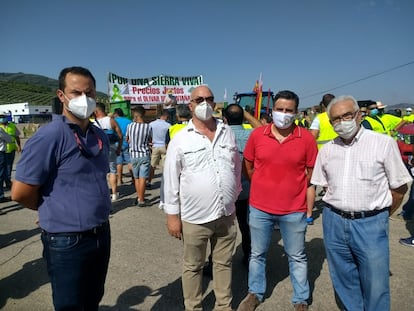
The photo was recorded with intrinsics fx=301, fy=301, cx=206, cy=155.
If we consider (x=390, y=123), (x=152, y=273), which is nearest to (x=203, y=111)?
(x=152, y=273)

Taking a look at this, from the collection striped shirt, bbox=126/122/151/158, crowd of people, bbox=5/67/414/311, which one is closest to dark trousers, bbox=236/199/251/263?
crowd of people, bbox=5/67/414/311

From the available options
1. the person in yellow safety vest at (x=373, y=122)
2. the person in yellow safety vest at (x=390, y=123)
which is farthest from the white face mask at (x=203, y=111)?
the person in yellow safety vest at (x=390, y=123)

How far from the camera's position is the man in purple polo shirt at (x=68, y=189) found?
1696mm

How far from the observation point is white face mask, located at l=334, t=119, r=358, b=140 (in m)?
2.22

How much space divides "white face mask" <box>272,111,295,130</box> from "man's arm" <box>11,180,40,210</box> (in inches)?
77.5

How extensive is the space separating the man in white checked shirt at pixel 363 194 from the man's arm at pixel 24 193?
2.07 meters

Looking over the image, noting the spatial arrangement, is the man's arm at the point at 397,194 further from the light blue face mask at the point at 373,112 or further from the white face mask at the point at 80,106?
the light blue face mask at the point at 373,112

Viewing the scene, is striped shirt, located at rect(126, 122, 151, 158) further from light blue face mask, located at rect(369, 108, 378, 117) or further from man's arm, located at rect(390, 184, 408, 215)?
man's arm, located at rect(390, 184, 408, 215)

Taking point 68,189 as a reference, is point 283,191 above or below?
below

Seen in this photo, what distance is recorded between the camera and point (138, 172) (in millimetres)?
6203

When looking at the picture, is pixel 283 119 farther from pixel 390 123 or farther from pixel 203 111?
pixel 390 123

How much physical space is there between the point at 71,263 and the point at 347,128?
6.80 ft

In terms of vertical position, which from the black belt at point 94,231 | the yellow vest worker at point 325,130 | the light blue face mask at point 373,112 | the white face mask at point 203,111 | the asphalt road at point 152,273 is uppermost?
the light blue face mask at point 373,112

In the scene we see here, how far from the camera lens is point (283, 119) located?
271 cm
